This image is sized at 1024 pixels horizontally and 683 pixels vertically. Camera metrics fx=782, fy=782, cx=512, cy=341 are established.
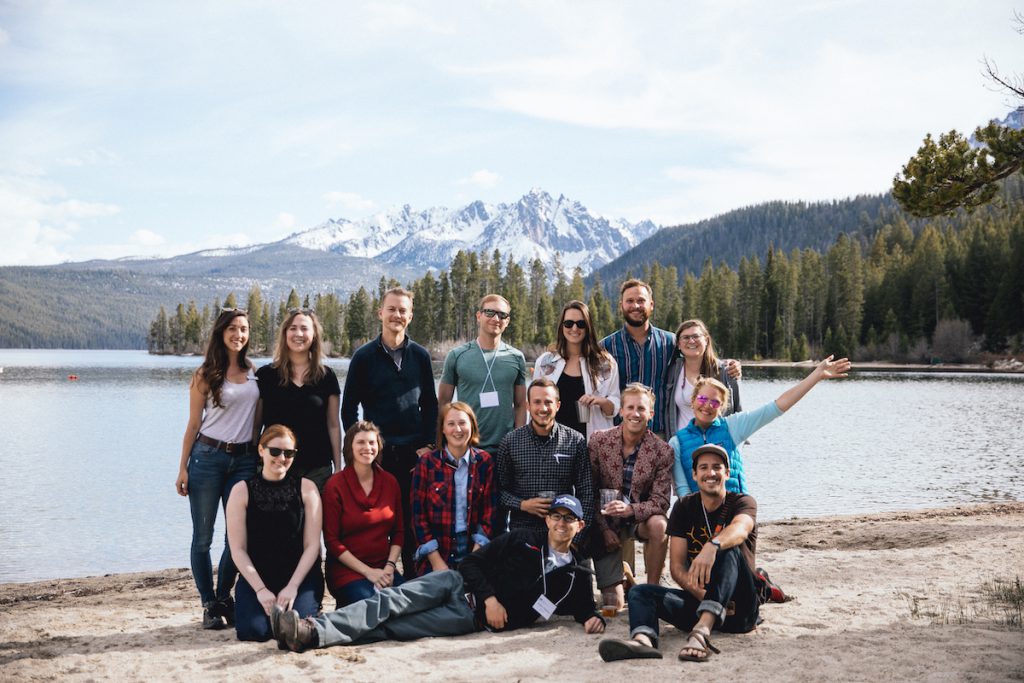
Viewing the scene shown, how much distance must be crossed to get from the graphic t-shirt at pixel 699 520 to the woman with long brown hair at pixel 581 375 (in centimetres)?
129

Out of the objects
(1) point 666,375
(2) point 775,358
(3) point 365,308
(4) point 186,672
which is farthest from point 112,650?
(3) point 365,308

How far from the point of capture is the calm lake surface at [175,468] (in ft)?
38.4

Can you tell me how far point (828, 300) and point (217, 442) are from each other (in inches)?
3402

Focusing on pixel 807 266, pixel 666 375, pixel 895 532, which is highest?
pixel 807 266

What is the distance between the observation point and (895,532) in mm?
10078

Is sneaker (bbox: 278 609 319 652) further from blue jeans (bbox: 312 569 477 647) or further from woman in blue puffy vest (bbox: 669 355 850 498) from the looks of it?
woman in blue puffy vest (bbox: 669 355 850 498)

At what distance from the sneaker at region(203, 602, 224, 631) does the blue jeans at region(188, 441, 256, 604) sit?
59mm

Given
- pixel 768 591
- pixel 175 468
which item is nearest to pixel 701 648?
pixel 768 591

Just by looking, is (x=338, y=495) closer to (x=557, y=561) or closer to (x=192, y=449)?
(x=192, y=449)

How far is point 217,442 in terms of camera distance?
593cm

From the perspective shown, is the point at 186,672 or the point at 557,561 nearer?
the point at 186,672

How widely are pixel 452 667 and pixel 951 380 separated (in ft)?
176

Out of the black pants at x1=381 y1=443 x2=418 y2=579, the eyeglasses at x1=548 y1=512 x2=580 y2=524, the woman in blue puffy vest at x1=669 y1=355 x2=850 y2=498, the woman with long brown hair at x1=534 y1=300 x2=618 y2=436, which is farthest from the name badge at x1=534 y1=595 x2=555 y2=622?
the woman with long brown hair at x1=534 y1=300 x2=618 y2=436

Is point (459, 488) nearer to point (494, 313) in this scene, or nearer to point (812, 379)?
point (494, 313)
